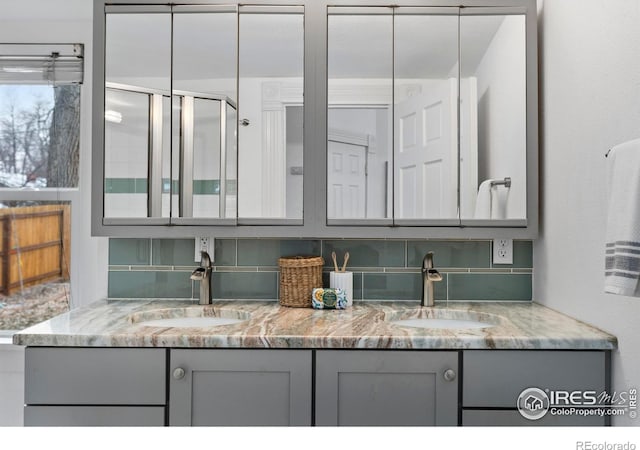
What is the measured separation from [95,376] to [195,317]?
0.51 metres

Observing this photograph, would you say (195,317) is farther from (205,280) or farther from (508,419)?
(508,419)

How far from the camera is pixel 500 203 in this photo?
190 cm

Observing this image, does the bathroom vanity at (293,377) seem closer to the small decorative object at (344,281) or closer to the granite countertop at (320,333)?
the granite countertop at (320,333)

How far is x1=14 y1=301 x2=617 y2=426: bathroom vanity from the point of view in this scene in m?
1.41

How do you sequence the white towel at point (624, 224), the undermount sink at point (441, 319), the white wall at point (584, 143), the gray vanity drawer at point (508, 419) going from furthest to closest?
the undermount sink at point (441, 319)
the gray vanity drawer at point (508, 419)
the white wall at point (584, 143)
the white towel at point (624, 224)

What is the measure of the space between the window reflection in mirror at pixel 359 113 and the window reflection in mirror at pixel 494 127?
31cm

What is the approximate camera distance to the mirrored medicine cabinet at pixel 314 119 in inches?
74.8

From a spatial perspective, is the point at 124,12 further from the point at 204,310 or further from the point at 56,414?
the point at 56,414

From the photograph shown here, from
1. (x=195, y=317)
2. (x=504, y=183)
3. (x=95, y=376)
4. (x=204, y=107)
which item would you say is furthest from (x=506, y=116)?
(x=95, y=376)

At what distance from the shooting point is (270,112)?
192 centimetres

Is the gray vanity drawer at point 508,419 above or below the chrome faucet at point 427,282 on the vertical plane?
below

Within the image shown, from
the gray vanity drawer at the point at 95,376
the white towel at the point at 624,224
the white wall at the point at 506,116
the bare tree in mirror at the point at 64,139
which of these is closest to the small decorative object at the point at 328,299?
the gray vanity drawer at the point at 95,376

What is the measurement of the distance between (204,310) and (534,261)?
140 centimetres

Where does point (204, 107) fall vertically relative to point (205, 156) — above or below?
above
